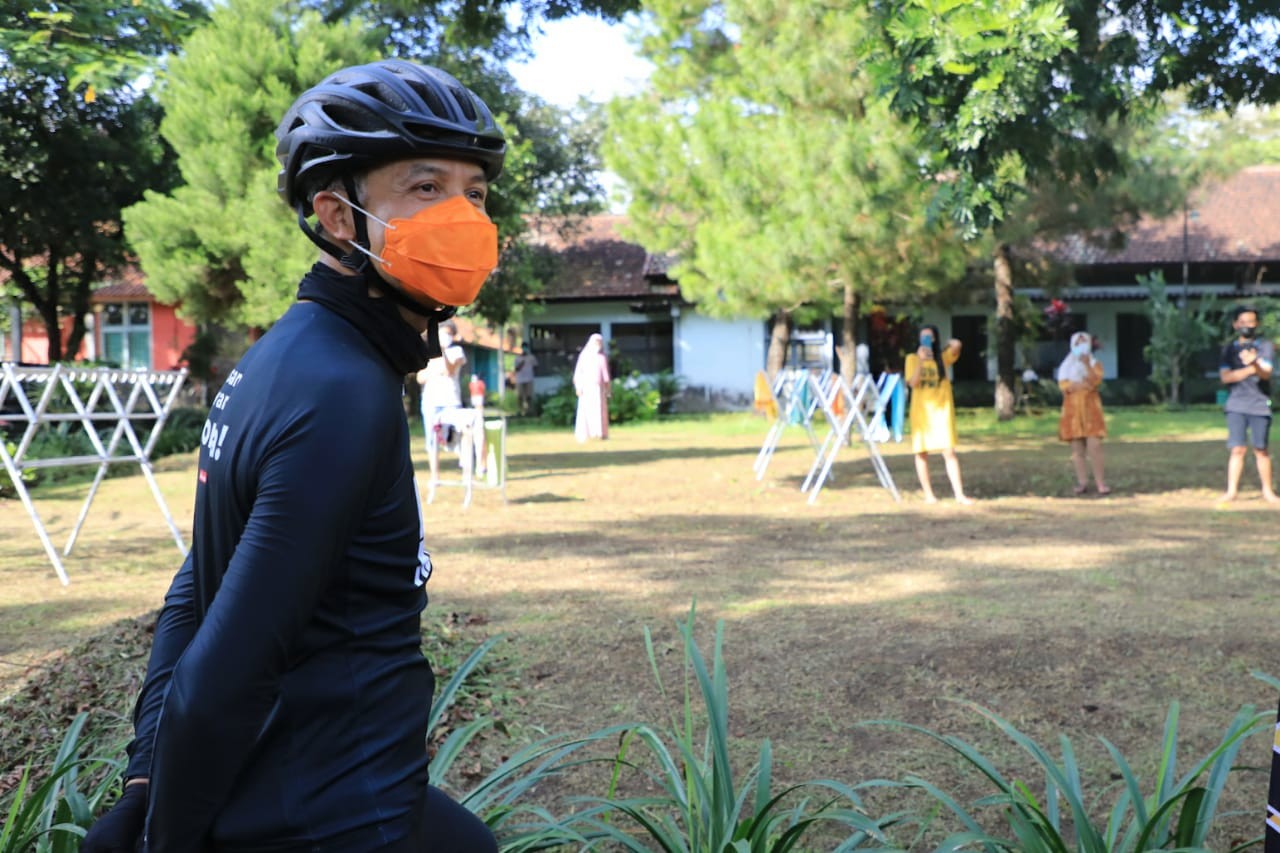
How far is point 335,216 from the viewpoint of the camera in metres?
1.53

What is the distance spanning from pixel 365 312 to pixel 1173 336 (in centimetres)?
2798

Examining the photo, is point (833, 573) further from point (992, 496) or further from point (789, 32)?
point (789, 32)

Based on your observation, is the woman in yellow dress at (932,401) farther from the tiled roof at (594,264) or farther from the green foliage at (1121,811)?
the tiled roof at (594,264)

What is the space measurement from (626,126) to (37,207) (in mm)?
10396

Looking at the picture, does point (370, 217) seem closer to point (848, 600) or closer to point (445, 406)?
point (848, 600)

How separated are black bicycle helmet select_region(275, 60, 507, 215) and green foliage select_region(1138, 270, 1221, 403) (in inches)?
1080

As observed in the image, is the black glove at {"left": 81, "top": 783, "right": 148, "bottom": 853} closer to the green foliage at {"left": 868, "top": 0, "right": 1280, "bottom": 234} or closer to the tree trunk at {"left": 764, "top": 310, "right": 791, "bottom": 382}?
the green foliage at {"left": 868, "top": 0, "right": 1280, "bottom": 234}

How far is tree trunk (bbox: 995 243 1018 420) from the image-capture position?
76.8 ft

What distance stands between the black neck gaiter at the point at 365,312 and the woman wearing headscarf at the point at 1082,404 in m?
10.2

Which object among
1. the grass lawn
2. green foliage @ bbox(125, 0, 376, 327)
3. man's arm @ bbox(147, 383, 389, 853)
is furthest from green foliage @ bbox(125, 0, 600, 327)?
man's arm @ bbox(147, 383, 389, 853)

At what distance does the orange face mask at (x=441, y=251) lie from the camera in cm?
149

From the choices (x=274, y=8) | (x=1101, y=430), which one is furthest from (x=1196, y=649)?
(x=274, y=8)

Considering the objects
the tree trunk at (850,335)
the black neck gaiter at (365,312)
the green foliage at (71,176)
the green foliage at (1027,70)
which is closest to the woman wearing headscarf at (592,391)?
the tree trunk at (850,335)

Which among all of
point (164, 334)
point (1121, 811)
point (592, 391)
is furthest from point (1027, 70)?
point (164, 334)
